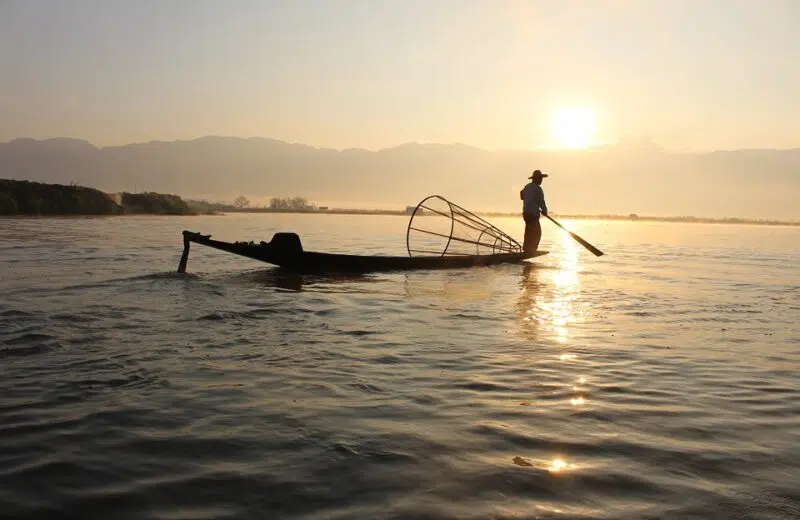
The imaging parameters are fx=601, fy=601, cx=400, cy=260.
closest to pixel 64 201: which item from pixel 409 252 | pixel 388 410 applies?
pixel 409 252

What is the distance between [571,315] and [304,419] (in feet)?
22.7

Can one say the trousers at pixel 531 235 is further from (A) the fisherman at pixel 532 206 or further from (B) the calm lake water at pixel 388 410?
(B) the calm lake water at pixel 388 410

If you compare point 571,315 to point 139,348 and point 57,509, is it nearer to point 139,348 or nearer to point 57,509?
point 139,348

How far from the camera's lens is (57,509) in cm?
317

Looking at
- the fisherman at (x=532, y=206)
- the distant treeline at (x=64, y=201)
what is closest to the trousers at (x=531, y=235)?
the fisherman at (x=532, y=206)

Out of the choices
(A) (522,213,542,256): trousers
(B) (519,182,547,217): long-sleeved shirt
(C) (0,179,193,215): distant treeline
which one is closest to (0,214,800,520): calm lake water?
(B) (519,182,547,217): long-sleeved shirt

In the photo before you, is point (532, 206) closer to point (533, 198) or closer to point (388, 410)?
point (533, 198)

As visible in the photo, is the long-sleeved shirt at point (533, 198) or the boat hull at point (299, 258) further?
the long-sleeved shirt at point (533, 198)

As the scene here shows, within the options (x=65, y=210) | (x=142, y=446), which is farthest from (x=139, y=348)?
(x=65, y=210)

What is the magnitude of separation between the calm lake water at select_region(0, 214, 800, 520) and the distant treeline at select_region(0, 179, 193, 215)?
4855 cm

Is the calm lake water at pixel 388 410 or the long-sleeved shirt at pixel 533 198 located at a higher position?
the long-sleeved shirt at pixel 533 198

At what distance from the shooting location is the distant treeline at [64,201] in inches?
2015

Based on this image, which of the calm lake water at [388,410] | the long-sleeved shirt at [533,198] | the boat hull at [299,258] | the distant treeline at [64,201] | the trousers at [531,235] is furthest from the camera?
the distant treeline at [64,201]

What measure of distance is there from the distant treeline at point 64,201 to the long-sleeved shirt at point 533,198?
154 ft
